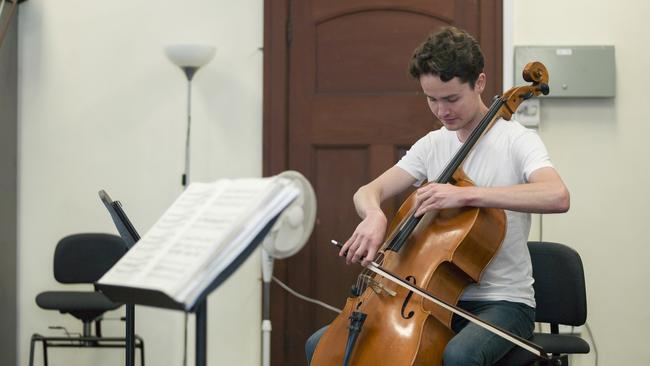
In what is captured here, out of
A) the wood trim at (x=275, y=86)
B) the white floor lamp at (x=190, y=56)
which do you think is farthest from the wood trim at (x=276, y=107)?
the white floor lamp at (x=190, y=56)

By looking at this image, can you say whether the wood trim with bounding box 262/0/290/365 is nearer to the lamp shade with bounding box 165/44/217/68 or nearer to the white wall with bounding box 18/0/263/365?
the white wall with bounding box 18/0/263/365

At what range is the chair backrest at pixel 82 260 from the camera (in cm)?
396

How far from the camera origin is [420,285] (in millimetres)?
2152

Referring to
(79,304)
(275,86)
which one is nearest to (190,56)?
(275,86)

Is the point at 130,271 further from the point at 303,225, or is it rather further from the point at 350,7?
the point at 350,7

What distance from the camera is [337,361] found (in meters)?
2.17

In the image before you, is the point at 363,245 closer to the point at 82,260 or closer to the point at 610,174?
the point at 610,174

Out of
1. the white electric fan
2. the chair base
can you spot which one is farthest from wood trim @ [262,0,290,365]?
the white electric fan

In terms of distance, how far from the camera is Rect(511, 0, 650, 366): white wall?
12.2ft

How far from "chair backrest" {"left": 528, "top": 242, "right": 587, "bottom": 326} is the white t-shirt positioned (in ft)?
1.57

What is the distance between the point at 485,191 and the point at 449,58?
39cm

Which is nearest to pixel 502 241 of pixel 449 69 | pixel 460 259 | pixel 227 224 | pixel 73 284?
pixel 460 259

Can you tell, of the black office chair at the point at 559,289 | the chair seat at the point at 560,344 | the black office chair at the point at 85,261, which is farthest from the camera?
the black office chair at the point at 85,261

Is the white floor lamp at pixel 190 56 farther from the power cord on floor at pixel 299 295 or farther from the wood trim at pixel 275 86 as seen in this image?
the power cord on floor at pixel 299 295
